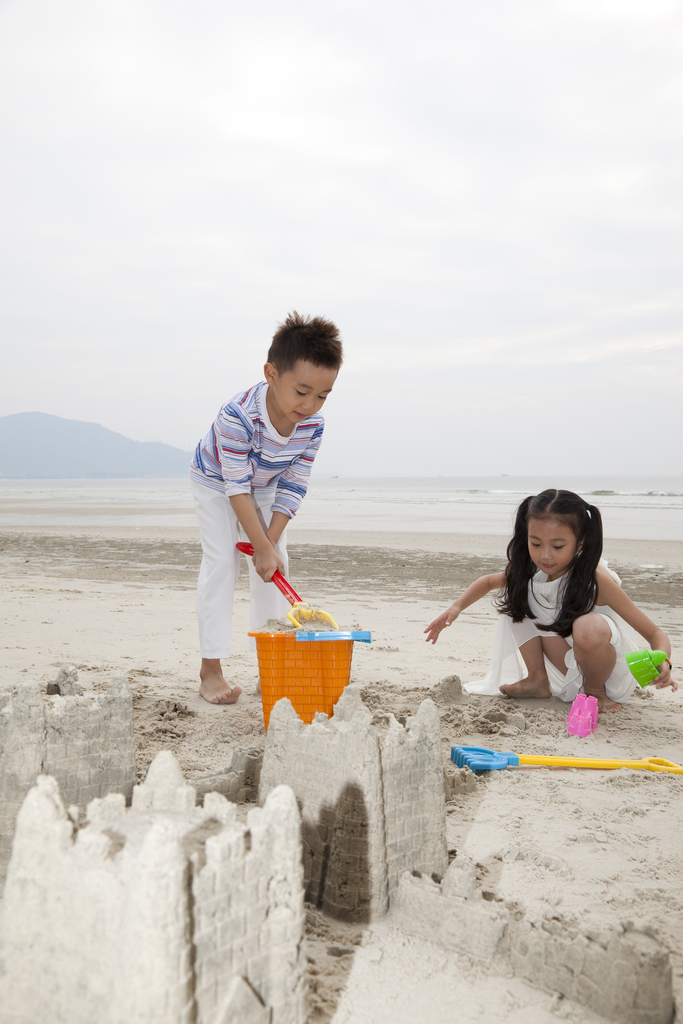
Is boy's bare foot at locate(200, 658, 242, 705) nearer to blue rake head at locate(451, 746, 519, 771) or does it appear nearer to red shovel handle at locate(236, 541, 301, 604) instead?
red shovel handle at locate(236, 541, 301, 604)

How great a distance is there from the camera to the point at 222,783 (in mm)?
2320

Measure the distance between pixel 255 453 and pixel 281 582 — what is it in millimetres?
742

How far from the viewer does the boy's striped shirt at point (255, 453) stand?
3.78 m

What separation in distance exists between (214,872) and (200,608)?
9.27 feet

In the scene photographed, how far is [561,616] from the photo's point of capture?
3814mm

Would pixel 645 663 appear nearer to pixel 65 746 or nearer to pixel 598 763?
pixel 598 763

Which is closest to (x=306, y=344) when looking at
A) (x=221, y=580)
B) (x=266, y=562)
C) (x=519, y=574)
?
(x=266, y=562)

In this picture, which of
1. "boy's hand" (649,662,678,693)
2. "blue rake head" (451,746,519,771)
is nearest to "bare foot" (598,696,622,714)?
"boy's hand" (649,662,678,693)

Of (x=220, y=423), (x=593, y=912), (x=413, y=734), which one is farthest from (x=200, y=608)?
(x=593, y=912)

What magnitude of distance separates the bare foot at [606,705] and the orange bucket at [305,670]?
61.4 inches

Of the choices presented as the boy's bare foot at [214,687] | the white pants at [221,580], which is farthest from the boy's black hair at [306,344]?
the boy's bare foot at [214,687]

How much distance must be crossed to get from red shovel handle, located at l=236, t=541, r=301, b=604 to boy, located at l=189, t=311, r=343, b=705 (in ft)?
0.18

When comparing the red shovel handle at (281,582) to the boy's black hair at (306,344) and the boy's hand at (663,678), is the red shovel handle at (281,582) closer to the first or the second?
the boy's black hair at (306,344)

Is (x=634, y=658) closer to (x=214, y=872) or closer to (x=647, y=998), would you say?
(x=647, y=998)
